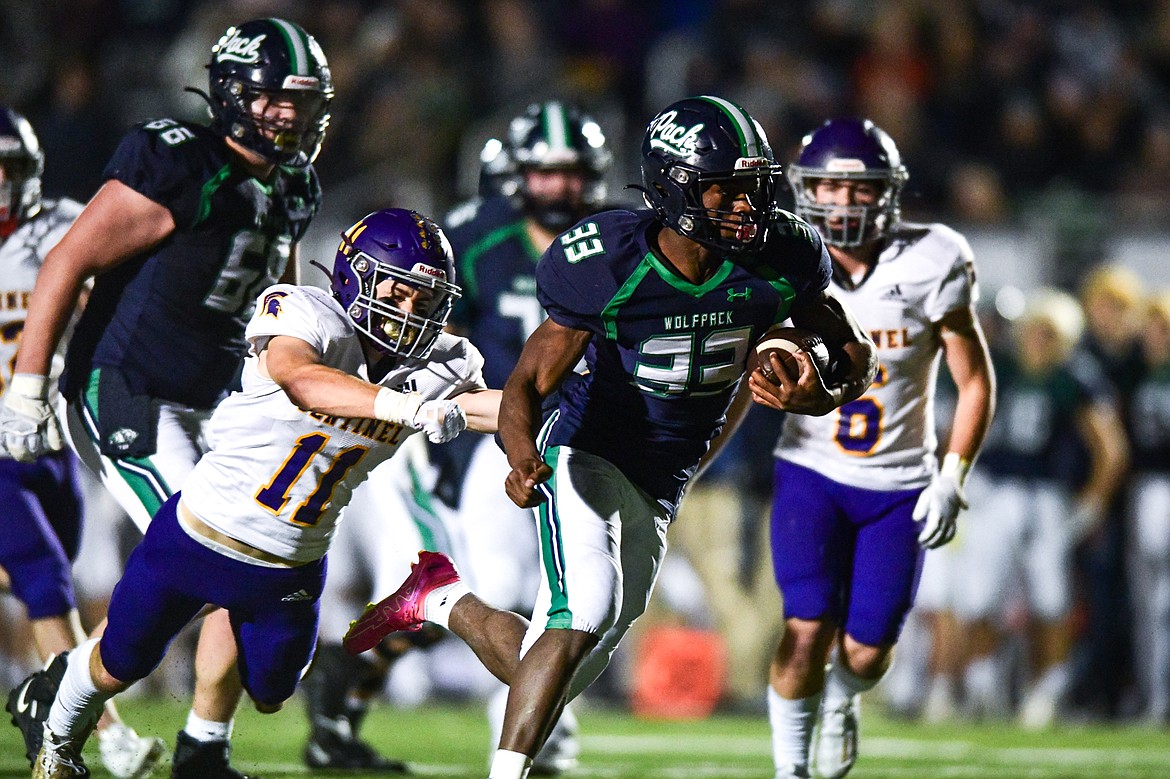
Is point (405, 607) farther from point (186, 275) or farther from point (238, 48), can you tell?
point (238, 48)

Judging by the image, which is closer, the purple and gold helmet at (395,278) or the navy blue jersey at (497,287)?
the purple and gold helmet at (395,278)

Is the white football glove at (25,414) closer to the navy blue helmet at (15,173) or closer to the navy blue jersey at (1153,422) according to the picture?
the navy blue helmet at (15,173)

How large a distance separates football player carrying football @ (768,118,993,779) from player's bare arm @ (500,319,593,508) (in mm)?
1297

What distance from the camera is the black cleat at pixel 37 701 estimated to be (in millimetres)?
4586

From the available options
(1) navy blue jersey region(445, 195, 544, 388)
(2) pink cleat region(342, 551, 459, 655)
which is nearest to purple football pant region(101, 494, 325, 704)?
(2) pink cleat region(342, 551, 459, 655)

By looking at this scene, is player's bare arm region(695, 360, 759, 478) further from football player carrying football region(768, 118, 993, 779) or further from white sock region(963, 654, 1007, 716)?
white sock region(963, 654, 1007, 716)

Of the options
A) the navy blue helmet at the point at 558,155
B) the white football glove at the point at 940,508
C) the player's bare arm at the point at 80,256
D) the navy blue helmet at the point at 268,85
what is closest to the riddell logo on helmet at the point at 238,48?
the navy blue helmet at the point at 268,85

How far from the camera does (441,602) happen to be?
14.3 ft

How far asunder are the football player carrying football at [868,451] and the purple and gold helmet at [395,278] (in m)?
1.48

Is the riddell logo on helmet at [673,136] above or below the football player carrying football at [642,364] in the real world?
above

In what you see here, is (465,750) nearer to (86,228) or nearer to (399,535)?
(399,535)

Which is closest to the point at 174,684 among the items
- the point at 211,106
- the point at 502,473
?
the point at 502,473

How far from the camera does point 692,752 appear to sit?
6.97 m

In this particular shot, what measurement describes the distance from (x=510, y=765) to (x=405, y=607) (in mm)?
769
